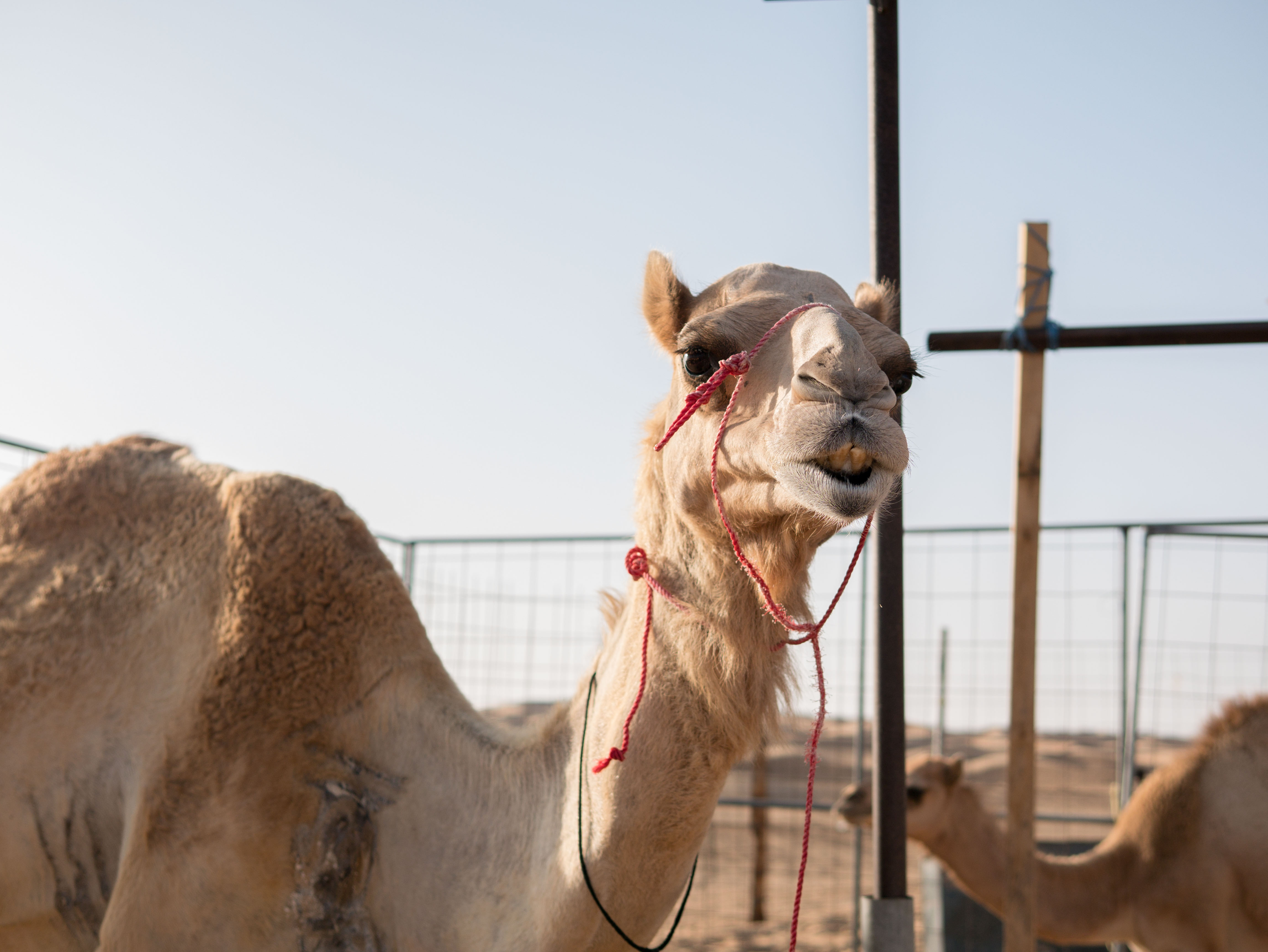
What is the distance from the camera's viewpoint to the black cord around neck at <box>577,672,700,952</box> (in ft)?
7.17

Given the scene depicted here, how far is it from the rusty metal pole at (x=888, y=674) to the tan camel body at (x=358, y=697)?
1.09 meters

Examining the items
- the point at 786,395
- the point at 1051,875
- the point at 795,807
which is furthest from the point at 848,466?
the point at 795,807

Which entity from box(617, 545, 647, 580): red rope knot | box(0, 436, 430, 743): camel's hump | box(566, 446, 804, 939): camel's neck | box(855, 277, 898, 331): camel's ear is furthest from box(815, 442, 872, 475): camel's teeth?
box(0, 436, 430, 743): camel's hump

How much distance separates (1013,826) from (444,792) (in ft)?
7.90

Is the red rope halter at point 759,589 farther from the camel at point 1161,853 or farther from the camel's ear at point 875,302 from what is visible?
the camel at point 1161,853

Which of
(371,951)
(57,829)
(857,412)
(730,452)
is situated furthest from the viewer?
(57,829)

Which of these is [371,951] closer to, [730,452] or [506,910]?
[506,910]

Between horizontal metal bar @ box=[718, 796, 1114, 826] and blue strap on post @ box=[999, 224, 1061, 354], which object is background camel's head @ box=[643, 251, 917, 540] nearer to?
blue strap on post @ box=[999, 224, 1061, 354]

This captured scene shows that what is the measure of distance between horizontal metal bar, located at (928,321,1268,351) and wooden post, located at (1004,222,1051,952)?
82 mm

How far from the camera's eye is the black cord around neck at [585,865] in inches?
86.0

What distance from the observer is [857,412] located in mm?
1787

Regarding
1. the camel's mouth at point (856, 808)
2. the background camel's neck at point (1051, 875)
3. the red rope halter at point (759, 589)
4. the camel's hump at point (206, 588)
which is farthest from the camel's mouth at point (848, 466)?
the camel's mouth at point (856, 808)

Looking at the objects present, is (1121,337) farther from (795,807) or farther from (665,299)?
(795,807)

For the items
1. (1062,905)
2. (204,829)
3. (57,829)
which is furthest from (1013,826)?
(57,829)
